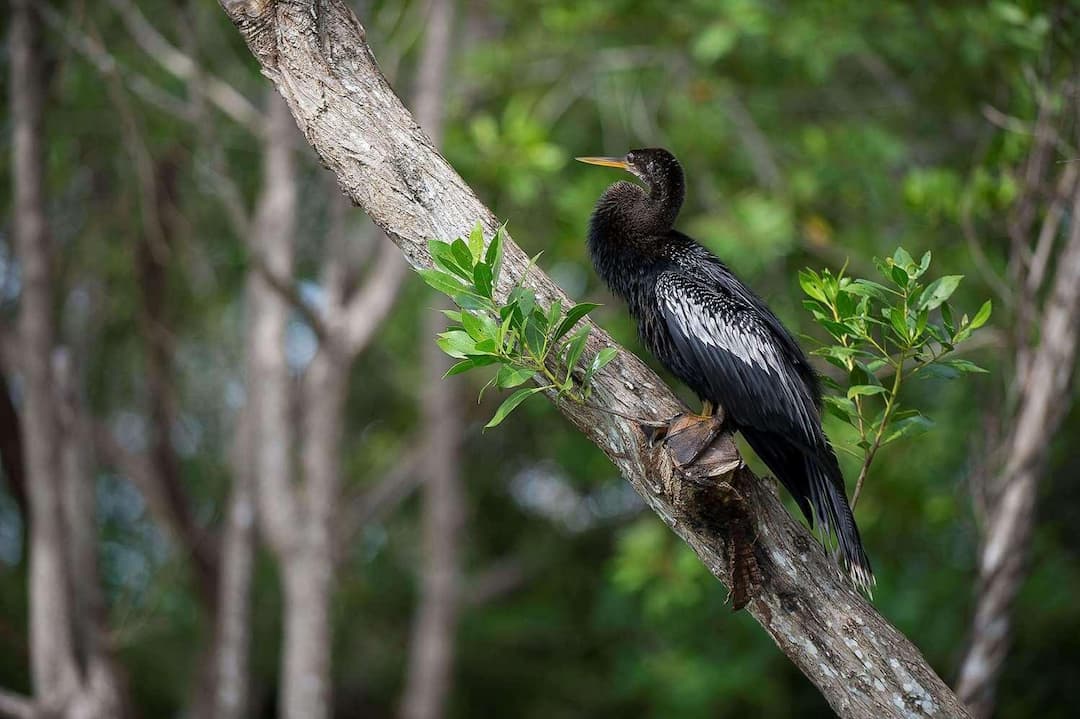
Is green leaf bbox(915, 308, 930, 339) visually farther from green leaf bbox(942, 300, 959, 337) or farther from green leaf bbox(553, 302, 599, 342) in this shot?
green leaf bbox(553, 302, 599, 342)

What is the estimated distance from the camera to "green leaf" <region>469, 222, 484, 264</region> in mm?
2492

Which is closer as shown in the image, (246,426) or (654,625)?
(246,426)

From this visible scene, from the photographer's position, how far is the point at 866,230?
7.03 m

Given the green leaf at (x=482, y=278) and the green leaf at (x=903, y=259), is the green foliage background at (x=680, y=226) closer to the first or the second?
the green leaf at (x=903, y=259)

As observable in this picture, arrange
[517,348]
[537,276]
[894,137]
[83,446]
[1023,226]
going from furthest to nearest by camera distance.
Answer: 1. [894,137]
2. [83,446]
3. [1023,226]
4. [537,276]
5. [517,348]

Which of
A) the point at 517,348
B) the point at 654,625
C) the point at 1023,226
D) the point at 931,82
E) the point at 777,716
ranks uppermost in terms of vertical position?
the point at 517,348

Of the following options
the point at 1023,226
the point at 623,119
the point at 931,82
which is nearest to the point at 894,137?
the point at 931,82

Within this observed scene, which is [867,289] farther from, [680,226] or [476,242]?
[680,226]

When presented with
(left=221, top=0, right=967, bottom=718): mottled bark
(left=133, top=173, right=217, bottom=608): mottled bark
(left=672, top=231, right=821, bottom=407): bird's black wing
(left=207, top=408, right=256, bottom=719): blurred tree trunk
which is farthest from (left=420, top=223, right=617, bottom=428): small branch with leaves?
(left=133, top=173, right=217, bottom=608): mottled bark

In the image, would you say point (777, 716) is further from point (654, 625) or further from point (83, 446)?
point (83, 446)

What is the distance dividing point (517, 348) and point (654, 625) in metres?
7.02

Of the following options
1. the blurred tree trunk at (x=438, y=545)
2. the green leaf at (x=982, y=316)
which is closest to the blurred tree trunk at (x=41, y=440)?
the blurred tree trunk at (x=438, y=545)

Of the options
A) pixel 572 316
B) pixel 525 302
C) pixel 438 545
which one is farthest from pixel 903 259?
pixel 438 545

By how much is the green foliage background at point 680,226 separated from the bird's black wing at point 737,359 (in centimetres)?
180
